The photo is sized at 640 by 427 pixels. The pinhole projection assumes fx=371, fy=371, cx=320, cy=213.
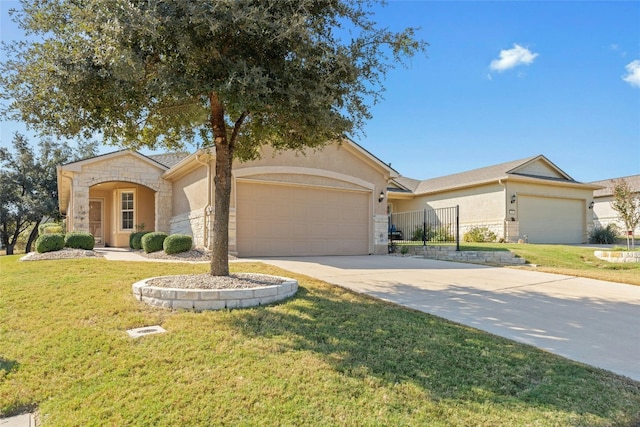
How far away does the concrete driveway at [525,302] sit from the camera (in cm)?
440

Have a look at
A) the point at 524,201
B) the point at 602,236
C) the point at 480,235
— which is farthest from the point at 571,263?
the point at 602,236

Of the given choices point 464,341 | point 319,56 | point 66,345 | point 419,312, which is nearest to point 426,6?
point 319,56

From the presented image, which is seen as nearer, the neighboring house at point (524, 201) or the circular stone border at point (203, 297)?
the circular stone border at point (203, 297)

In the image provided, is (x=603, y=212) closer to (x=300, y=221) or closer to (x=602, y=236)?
(x=602, y=236)

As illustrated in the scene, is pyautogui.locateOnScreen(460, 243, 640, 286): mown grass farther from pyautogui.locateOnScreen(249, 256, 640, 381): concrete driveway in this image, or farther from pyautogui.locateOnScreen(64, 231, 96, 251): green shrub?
pyautogui.locateOnScreen(64, 231, 96, 251): green shrub

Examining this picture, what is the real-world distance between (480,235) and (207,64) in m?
18.1

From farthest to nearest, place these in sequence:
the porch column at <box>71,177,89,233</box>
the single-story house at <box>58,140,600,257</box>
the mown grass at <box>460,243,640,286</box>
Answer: the porch column at <box>71,177,89,233</box> < the single-story house at <box>58,140,600,257</box> < the mown grass at <box>460,243,640,286</box>

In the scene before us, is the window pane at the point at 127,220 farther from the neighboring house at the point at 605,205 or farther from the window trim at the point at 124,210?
the neighboring house at the point at 605,205

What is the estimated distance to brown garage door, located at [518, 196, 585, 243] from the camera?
19844 mm

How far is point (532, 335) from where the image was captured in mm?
4688

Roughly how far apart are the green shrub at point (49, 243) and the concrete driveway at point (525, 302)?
294 inches

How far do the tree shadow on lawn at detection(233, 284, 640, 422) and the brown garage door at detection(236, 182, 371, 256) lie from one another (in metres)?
7.09

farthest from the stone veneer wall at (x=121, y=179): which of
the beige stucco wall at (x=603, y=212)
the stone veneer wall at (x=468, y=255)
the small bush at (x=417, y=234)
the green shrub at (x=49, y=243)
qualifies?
the beige stucco wall at (x=603, y=212)

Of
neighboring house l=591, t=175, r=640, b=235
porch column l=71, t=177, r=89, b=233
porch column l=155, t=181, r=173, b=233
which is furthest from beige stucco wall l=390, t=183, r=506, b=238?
porch column l=71, t=177, r=89, b=233
